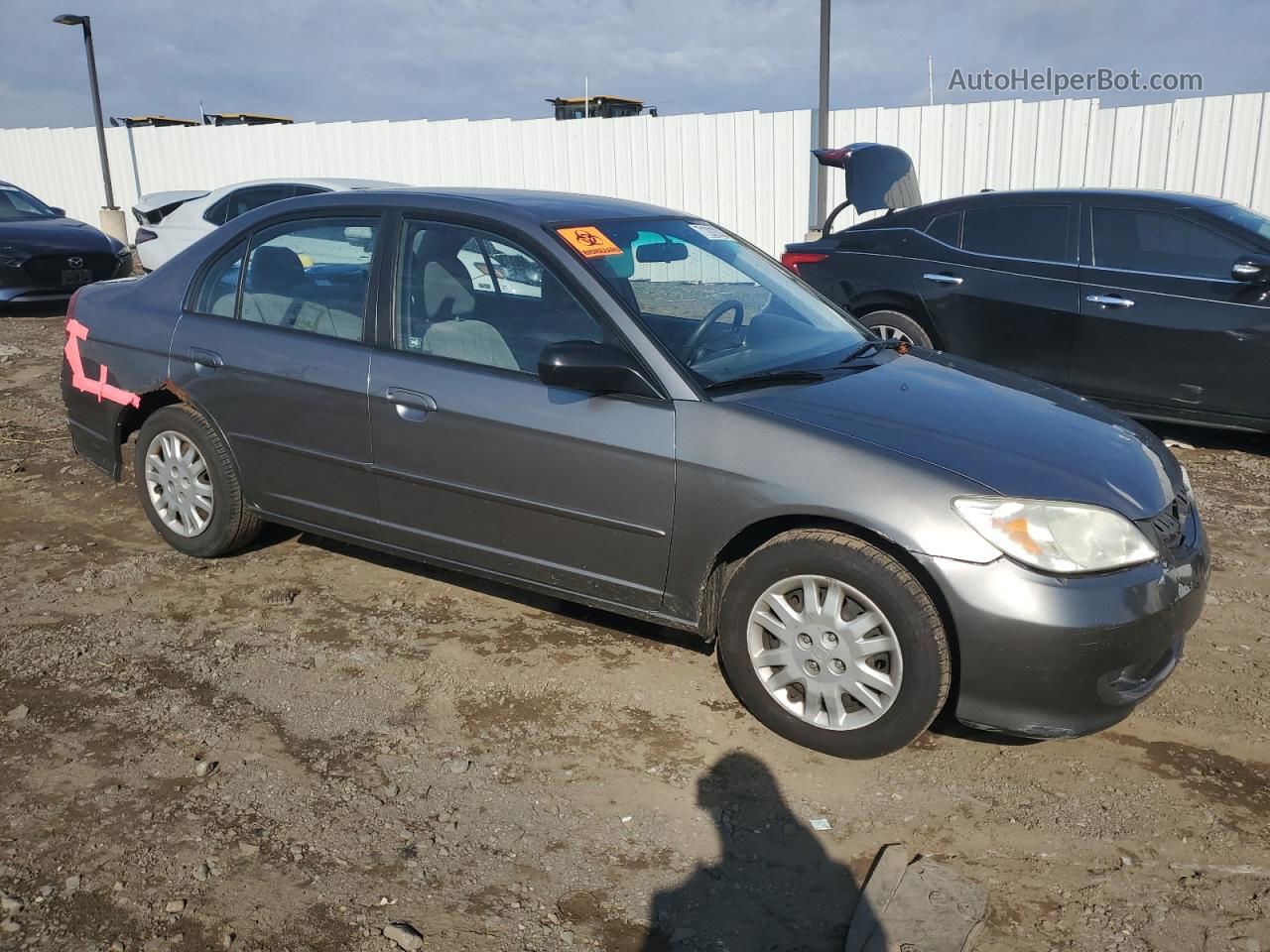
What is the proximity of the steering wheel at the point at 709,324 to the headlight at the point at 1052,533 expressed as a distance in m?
1.06

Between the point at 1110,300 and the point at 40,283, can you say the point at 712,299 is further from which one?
the point at 40,283

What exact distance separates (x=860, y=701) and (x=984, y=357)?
4650mm

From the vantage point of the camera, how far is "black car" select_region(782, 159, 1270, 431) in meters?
6.47

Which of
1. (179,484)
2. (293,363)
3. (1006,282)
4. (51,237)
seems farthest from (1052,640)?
(51,237)

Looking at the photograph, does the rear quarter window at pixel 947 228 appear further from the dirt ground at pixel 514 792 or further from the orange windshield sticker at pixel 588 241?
the orange windshield sticker at pixel 588 241

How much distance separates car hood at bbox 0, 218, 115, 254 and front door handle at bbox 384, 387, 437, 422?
10270mm

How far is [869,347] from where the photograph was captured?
4324mm

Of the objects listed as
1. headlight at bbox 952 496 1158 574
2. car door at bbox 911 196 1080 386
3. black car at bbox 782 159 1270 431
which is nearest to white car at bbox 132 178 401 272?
black car at bbox 782 159 1270 431

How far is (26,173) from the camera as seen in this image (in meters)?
27.0

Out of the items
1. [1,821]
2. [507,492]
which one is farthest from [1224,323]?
[1,821]

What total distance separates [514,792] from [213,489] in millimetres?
2296

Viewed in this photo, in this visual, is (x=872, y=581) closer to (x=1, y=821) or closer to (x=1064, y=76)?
(x=1, y=821)

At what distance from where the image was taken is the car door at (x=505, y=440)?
358cm

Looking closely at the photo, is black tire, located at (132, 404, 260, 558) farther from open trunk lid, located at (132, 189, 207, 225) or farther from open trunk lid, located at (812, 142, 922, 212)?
open trunk lid, located at (132, 189, 207, 225)
